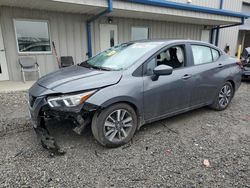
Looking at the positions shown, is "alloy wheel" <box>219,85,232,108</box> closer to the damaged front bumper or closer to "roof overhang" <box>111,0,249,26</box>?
the damaged front bumper

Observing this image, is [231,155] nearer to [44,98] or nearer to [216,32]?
[44,98]

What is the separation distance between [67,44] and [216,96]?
5.83 m

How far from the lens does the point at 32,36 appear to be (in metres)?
6.81

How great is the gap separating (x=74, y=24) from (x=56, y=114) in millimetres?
5864

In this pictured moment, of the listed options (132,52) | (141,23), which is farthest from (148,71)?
(141,23)

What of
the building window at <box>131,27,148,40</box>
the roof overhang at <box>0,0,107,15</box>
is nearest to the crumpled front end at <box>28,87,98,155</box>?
the roof overhang at <box>0,0,107,15</box>

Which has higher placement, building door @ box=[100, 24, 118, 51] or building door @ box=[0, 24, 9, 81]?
building door @ box=[100, 24, 118, 51]

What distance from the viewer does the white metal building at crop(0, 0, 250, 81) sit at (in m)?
6.23

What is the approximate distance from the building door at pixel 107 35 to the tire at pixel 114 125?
6091 millimetres

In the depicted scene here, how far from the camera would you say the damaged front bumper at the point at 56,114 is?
233 centimetres

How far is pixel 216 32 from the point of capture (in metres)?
11.3

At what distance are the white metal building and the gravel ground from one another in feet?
13.4

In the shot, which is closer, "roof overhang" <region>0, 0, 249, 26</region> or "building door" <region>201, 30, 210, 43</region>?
"roof overhang" <region>0, 0, 249, 26</region>

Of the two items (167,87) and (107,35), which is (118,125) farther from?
(107,35)
